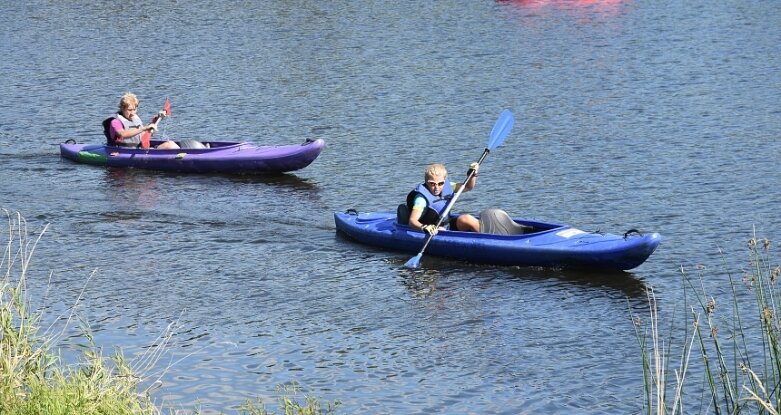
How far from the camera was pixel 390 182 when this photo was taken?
14.0 metres

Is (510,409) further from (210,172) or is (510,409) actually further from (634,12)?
Result: (634,12)

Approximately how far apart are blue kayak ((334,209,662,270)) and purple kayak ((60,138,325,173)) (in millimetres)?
3218

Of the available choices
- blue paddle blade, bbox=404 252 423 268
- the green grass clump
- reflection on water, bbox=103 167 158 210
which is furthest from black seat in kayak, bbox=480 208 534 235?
the green grass clump

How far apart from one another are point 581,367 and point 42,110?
12892mm

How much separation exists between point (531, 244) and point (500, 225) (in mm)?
481

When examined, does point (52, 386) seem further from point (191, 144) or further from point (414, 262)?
point (191, 144)

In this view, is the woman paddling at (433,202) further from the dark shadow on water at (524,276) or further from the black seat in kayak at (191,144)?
the black seat in kayak at (191,144)

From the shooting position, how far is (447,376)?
8055 millimetres

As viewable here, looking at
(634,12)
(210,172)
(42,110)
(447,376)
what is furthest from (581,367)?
(634,12)

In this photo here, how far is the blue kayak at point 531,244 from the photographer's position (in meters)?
9.98

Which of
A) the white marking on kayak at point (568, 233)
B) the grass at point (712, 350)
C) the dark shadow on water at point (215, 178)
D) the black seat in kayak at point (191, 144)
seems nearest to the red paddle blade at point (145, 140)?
the dark shadow on water at point (215, 178)

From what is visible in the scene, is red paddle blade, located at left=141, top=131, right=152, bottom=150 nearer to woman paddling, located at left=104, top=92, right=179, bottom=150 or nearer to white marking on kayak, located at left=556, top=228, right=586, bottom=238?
woman paddling, located at left=104, top=92, right=179, bottom=150

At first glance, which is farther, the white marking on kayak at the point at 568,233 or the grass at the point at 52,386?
the white marking on kayak at the point at 568,233

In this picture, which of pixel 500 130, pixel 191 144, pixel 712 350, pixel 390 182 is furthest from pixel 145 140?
pixel 712 350
